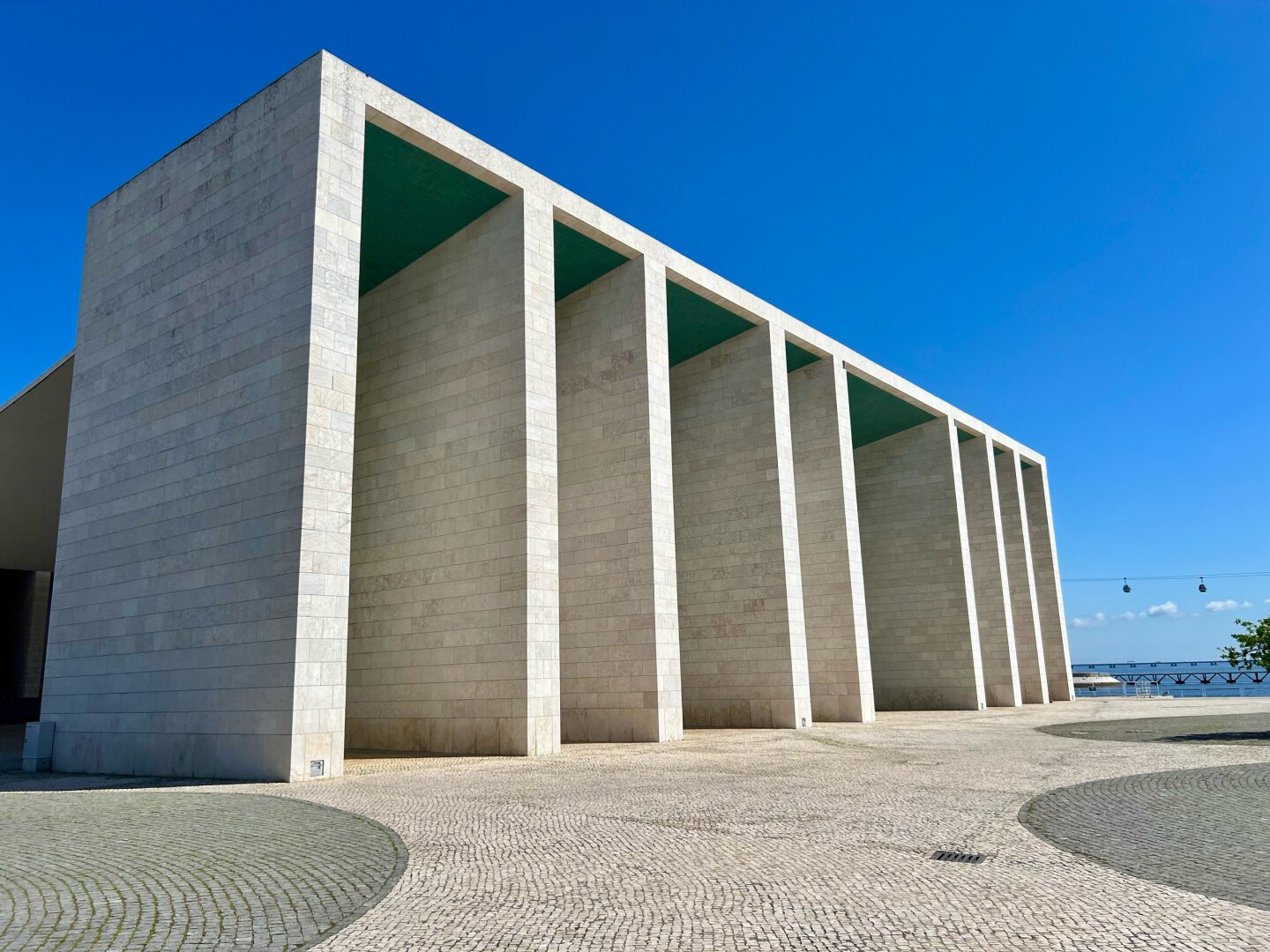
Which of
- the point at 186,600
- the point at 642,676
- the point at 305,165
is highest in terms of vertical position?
the point at 305,165

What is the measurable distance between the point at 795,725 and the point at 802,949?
64.8 ft

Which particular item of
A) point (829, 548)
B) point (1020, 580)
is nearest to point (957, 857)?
point (829, 548)

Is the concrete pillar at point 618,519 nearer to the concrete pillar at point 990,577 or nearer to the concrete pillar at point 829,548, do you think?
the concrete pillar at point 829,548

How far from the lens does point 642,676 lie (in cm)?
2016

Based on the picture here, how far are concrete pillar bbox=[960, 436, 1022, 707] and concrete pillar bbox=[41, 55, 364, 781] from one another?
96.0 feet

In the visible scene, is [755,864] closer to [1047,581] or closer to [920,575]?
[920,575]

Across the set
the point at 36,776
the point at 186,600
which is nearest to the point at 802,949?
the point at 186,600

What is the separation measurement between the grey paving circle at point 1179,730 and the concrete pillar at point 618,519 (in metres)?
9.32

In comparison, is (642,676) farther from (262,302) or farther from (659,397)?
(262,302)

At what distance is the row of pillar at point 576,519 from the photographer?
59.2 feet

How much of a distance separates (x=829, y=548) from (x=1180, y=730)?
1083 centimetres

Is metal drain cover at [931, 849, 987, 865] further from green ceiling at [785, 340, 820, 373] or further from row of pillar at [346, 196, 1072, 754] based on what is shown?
green ceiling at [785, 340, 820, 373]

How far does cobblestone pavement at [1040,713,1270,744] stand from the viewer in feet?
59.6

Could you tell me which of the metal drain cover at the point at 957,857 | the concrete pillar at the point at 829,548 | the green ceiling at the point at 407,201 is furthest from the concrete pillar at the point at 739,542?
the metal drain cover at the point at 957,857
